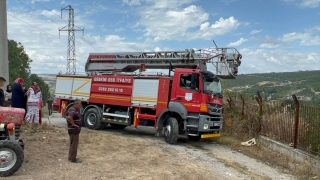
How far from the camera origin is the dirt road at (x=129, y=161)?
6.66m

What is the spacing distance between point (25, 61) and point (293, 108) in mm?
41527

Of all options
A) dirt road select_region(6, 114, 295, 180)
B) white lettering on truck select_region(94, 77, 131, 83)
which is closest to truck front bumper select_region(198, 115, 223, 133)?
dirt road select_region(6, 114, 295, 180)

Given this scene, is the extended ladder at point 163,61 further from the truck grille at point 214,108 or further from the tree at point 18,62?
the tree at point 18,62

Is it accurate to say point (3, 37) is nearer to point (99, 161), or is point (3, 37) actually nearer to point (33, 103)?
point (33, 103)

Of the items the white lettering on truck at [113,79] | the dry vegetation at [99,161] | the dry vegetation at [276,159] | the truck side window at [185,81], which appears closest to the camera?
the dry vegetation at [99,161]

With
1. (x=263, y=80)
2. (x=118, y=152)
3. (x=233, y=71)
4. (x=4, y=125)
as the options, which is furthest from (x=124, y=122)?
(x=263, y=80)

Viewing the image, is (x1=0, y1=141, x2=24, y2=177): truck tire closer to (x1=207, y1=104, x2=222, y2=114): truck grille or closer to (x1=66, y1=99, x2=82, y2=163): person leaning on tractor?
(x1=66, y1=99, x2=82, y2=163): person leaning on tractor

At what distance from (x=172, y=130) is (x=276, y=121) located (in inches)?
147

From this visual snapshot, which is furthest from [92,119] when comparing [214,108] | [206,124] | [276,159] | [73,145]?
[276,159]

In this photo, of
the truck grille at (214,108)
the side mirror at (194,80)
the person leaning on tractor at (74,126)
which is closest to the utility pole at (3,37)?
the person leaning on tractor at (74,126)

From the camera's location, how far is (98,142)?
1009 cm

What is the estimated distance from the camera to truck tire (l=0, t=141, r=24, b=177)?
5.94 meters

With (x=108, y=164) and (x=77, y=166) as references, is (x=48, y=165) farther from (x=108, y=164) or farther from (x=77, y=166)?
(x=108, y=164)

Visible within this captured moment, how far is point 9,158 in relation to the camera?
601cm
